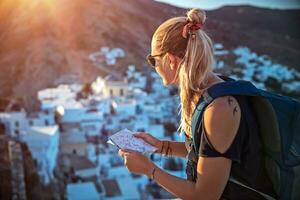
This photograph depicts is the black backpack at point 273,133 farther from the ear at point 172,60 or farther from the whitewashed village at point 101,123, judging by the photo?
the whitewashed village at point 101,123

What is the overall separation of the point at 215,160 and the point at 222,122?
0.08 m

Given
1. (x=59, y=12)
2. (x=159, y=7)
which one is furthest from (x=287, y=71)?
(x=59, y=12)

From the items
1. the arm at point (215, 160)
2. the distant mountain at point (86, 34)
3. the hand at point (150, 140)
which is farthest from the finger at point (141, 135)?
the distant mountain at point (86, 34)

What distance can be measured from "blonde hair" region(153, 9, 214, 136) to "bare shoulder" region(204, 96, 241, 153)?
3.2 inches

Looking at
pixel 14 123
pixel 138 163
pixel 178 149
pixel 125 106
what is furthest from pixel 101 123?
pixel 138 163

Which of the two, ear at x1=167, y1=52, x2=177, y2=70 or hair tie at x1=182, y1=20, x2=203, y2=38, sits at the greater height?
hair tie at x1=182, y1=20, x2=203, y2=38

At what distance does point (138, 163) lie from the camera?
43.9 inches

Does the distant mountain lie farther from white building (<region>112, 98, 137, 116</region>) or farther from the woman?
the woman

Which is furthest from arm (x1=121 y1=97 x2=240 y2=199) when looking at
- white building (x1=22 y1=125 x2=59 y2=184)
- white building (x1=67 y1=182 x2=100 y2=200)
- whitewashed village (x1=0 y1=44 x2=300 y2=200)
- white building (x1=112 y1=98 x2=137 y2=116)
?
white building (x1=112 y1=98 x2=137 y2=116)

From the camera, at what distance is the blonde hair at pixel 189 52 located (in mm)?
1044

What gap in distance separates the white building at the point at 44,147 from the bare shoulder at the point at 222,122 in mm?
5211

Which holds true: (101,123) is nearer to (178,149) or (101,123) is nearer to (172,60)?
(178,149)

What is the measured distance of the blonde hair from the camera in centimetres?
104

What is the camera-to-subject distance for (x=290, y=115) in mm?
1035
